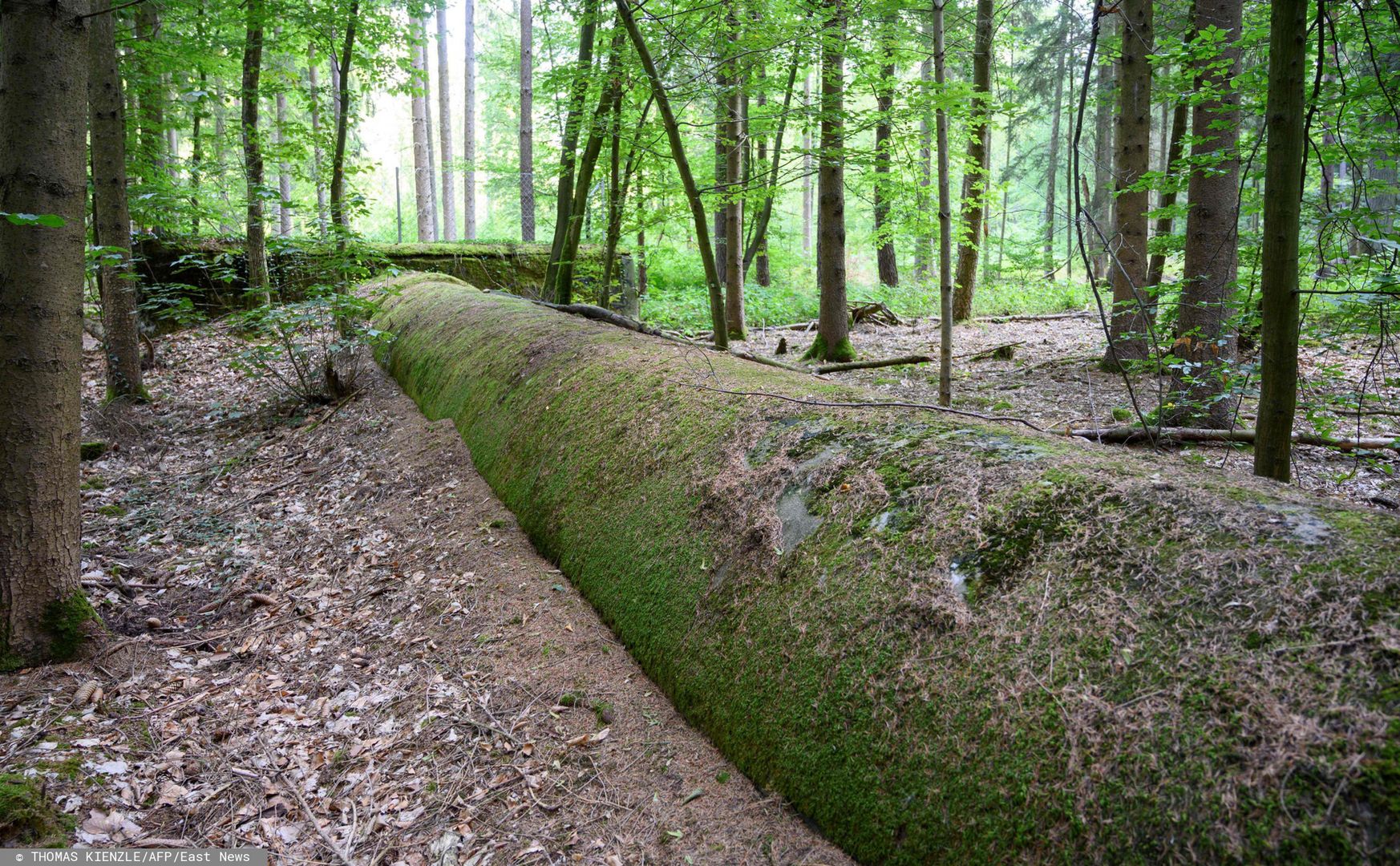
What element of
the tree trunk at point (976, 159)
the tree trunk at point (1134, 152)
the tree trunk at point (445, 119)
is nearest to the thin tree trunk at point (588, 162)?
the tree trunk at point (976, 159)

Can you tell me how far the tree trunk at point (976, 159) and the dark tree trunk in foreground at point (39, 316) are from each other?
542 centimetres

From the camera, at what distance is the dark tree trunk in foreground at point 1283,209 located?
2.28 m

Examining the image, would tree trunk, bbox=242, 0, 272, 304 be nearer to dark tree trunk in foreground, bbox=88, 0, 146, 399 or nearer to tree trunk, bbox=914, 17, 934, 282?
dark tree trunk in foreground, bbox=88, 0, 146, 399

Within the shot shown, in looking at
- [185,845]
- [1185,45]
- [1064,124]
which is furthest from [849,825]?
[1064,124]

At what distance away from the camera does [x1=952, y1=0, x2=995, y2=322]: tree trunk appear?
834 centimetres

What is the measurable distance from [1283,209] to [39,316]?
4729mm

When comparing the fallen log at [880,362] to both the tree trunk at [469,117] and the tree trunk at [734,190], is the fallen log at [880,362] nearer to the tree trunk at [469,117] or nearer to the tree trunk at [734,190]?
the tree trunk at [734,190]

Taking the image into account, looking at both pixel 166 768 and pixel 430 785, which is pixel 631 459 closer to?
pixel 430 785

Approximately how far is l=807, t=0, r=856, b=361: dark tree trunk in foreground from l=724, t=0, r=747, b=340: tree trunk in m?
0.91

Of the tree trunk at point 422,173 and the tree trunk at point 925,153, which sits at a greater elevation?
the tree trunk at point 422,173

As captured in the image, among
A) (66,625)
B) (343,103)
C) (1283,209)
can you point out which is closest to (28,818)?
(66,625)

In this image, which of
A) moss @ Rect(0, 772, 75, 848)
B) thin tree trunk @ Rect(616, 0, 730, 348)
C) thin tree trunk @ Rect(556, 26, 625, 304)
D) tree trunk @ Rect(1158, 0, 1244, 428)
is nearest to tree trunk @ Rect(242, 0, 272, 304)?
thin tree trunk @ Rect(556, 26, 625, 304)

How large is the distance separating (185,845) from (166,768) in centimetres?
44

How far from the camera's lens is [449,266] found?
1418 cm
